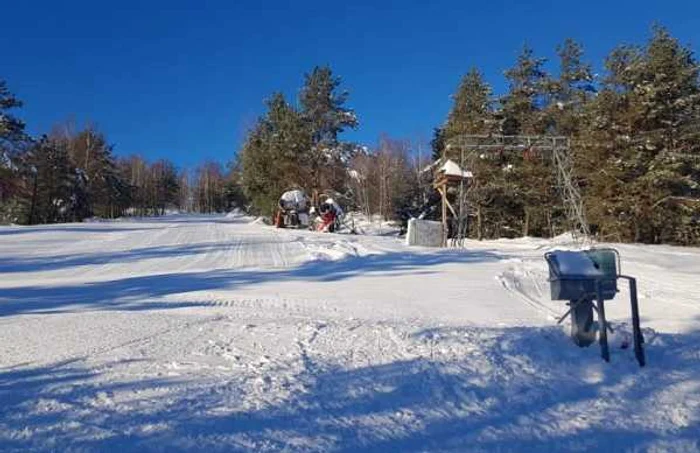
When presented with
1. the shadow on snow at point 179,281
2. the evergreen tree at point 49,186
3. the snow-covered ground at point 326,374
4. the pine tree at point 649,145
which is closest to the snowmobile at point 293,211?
the shadow on snow at point 179,281

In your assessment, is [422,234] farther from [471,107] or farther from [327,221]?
[471,107]

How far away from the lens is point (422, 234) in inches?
760

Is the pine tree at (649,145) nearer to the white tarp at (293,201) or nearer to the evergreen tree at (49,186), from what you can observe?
the white tarp at (293,201)

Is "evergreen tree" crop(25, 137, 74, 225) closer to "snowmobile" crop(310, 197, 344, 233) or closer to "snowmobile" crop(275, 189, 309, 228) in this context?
"snowmobile" crop(275, 189, 309, 228)

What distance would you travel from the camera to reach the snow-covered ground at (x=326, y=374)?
10.9 feet

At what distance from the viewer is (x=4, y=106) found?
30625 millimetres

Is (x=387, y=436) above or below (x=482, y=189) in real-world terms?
below

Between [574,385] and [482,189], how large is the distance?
76.7 ft

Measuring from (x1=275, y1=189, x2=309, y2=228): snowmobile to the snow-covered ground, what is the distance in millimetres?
17815

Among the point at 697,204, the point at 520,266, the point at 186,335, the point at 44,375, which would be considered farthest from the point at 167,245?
the point at 697,204

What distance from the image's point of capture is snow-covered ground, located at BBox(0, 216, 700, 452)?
3.32 meters

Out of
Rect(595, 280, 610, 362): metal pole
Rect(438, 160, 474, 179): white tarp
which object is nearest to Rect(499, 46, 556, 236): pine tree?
Rect(438, 160, 474, 179): white tarp

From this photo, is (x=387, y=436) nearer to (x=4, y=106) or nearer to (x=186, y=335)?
(x=186, y=335)

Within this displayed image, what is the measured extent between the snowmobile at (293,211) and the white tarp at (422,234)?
28.9 feet
